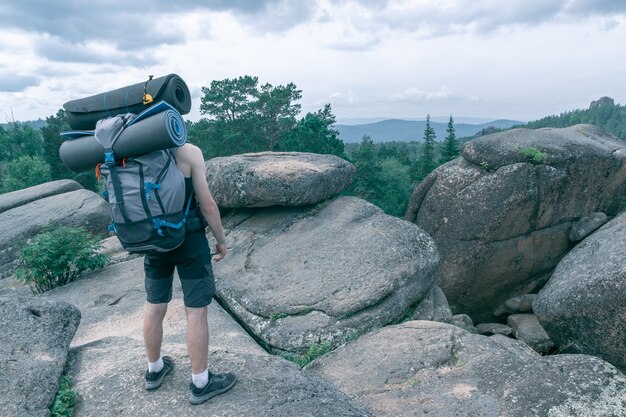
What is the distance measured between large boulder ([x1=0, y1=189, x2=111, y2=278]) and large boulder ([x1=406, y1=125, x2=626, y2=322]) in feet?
34.7

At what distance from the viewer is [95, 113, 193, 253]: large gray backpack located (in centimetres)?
369

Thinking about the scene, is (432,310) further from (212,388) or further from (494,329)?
(494,329)

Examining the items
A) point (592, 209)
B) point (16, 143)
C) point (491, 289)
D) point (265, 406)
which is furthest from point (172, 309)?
point (16, 143)

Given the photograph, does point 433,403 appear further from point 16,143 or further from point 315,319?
point 16,143

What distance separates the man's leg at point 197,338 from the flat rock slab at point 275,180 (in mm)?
6813

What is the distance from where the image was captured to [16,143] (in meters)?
58.0

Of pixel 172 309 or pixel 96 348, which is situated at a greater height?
pixel 96 348

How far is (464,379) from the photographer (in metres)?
5.47

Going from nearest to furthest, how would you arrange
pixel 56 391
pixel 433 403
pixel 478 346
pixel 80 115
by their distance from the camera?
pixel 80 115 → pixel 56 391 → pixel 433 403 → pixel 478 346

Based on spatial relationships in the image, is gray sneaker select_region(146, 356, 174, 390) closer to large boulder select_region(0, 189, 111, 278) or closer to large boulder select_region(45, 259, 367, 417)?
large boulder select_region(45, 259, 367, 417)

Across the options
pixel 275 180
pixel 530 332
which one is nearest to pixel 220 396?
pixel 275 180

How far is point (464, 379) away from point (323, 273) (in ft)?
12.7

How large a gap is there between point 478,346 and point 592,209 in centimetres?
1153

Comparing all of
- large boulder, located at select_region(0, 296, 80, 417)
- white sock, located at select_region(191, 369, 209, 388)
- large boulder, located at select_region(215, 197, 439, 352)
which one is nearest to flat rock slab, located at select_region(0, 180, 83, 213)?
large boulder, located at select_region(215, 197, 439, 352)
